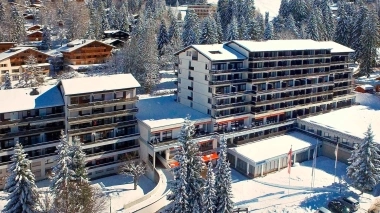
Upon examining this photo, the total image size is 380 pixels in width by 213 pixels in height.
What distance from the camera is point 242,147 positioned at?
174 ft

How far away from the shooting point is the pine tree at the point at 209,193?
33062 millimetres

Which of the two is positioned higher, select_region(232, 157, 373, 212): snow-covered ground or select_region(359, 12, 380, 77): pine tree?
select_region(359, 12, 380, 77): pine tree

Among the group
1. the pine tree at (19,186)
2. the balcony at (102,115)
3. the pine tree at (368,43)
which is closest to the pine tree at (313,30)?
the pine tree at (368,43)

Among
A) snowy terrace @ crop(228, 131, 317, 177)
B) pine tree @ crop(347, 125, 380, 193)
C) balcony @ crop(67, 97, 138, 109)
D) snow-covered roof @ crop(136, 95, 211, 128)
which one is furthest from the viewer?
snow-covered roof @ crop(136, 95, 211, 128)

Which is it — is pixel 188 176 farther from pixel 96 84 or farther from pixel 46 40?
pixel 46 40

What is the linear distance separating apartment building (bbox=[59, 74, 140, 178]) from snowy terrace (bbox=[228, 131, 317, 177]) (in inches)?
571

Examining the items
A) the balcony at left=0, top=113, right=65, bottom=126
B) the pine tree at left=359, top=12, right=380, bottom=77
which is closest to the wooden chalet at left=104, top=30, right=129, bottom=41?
the pine tree at left=359, top=12, right=380, bottom=77

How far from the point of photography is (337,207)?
41312 millimetres

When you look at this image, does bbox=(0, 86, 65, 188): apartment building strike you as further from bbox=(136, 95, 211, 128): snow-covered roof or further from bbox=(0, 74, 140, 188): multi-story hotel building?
bbox=(136, 95, 211, 128): snow-covered roof

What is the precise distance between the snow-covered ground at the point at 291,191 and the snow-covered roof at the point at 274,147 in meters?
2.68

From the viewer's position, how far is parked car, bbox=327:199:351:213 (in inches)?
1610

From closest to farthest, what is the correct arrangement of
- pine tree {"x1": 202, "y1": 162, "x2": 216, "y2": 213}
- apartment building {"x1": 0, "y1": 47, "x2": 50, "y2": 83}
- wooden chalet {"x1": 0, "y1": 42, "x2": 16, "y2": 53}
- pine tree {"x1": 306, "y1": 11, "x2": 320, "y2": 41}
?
pine tree {"x1": 202, "y1": 162, "x2": 216, "y2": 213} < apartment building {"x1": 0, "y1": 47, "x2": 50, "y2": 83} < pine tree {"x1": 306, "y1": 11, "x2": 320, "y2": 41} < wooden chalet {"x1": 0, "y1": 42, "x2": 16, "y2": 53}

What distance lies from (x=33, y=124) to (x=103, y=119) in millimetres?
8300

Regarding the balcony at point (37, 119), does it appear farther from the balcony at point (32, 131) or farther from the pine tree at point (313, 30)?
the pine tree at point (313, 30)
